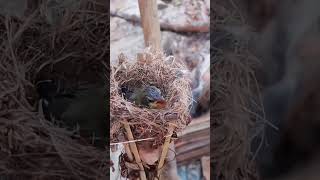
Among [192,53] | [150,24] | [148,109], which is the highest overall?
[150,24]

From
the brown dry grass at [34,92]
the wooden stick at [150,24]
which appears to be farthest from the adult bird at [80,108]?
the wooden stick at [150,24]

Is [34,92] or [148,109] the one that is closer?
[34,92]

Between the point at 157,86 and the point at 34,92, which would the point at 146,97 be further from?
the point at 34,92

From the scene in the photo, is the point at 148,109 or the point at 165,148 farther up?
the point at 148,109

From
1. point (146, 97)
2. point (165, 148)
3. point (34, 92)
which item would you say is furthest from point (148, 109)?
point (34, 92)

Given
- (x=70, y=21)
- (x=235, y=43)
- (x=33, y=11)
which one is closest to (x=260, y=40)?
(x=235, y=43)

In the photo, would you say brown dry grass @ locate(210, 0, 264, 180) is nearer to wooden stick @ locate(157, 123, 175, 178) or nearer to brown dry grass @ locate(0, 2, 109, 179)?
wooden stick @ locate(157, 123, 175, 178)
